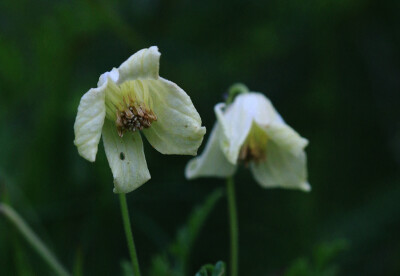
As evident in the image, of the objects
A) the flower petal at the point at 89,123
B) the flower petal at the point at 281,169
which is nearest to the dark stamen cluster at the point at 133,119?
the flower petal at the point at 89,123

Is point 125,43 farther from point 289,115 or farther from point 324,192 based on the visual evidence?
point 324,192

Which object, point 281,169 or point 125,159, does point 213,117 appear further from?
point 125,159

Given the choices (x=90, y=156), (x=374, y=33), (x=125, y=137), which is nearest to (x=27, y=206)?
(x=125, y=137)

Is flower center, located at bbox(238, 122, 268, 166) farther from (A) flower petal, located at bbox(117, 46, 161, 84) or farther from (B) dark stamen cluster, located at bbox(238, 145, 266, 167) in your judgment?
(A) flower petal, located at bbox(117, 46, 161, 84)

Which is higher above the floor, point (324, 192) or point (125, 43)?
point (125, 43)

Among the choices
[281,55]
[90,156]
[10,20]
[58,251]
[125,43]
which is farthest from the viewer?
[10,20]

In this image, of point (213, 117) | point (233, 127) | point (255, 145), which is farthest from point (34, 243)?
point (213, 117)
